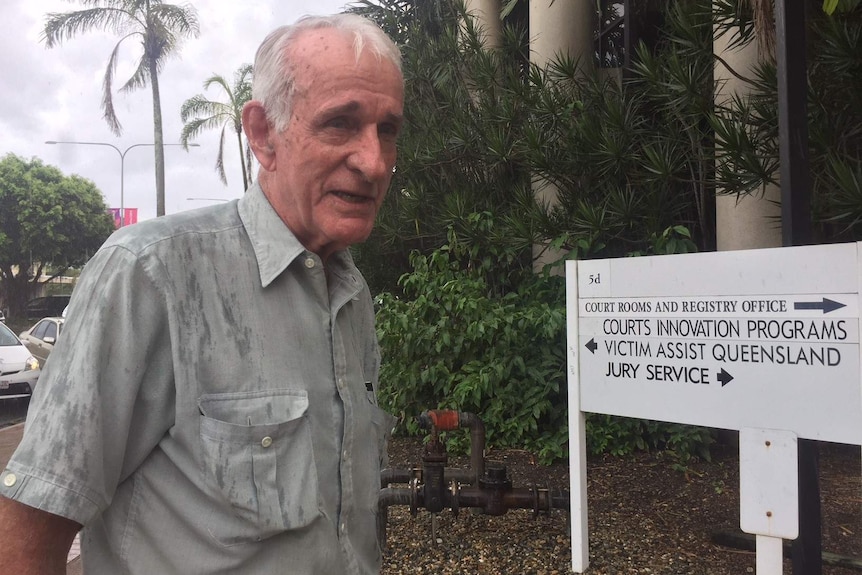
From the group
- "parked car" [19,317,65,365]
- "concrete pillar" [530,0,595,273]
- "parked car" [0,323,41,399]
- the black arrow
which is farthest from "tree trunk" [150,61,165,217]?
the black arrow

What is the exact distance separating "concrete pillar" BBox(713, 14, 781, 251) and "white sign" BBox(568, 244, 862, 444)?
242 centimetres

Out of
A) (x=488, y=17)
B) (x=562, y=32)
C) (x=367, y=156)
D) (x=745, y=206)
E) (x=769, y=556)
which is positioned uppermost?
(x=488, y=17)

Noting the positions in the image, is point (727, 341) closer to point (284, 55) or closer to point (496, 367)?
point (284, 55)

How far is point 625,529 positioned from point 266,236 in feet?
11.1

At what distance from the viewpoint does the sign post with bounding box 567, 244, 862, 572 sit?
230cm

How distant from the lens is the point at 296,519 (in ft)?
3.71

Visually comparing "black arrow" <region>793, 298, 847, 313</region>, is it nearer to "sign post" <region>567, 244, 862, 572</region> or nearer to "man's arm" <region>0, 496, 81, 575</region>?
"sign post" <region>567, 244, 862, 572</region>

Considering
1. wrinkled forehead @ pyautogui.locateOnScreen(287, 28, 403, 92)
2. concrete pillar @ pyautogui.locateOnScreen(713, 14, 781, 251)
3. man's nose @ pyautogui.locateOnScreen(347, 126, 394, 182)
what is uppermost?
concrete pillar @ pyautogui.locateOnScreen(713, 14, 781, 251)

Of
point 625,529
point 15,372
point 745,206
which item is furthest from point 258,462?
point 15,372

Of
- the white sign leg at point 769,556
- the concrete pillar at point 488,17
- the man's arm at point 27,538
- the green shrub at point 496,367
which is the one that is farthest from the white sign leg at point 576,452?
the concrete pillar at point 488,17

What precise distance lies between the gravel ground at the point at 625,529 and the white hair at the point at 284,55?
2.94 m

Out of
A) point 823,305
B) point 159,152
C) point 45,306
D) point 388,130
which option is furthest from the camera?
point 45,306

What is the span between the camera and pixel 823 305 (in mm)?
2328

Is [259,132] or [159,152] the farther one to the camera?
[159,152]
